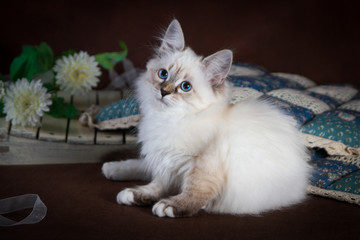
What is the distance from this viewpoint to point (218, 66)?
4.68 feet

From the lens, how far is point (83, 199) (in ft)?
4.82

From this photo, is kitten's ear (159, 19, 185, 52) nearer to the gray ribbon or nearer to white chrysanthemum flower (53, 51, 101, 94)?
white chrysanthemum flower (53, 51, 101, 94)

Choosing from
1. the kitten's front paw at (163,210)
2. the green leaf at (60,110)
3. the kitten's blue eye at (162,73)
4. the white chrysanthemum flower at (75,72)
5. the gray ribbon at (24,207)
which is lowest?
the gray ribbon at (24,207)

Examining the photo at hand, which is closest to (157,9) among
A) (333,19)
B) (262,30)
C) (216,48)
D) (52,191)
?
(216,48)

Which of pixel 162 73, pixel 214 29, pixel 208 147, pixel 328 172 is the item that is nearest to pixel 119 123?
pixel 162 73

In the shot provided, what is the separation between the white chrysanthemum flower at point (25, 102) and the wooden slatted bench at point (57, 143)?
0.19 feet

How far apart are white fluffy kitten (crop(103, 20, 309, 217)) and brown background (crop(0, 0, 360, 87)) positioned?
161 cm

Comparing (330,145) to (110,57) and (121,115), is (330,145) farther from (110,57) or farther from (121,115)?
(110,57)

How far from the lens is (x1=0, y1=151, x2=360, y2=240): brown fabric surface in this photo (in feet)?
3.92

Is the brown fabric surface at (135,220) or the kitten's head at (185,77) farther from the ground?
the kitten's head at (185,77)

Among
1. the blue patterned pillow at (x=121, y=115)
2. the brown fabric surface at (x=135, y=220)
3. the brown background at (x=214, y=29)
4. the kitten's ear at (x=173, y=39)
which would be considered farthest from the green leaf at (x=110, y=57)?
the brown background at (x=214, y=29)

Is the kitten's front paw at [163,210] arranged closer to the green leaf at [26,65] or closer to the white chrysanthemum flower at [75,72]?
the white chrysanthemum flower at [75,72]

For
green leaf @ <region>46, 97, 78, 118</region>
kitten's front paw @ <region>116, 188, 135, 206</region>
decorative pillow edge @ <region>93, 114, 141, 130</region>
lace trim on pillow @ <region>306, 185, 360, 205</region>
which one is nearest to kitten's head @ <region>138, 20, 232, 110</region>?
kitten's front paw @ <region>116, 188, 135, 206</region>

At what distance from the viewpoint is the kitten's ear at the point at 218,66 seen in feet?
4.56
